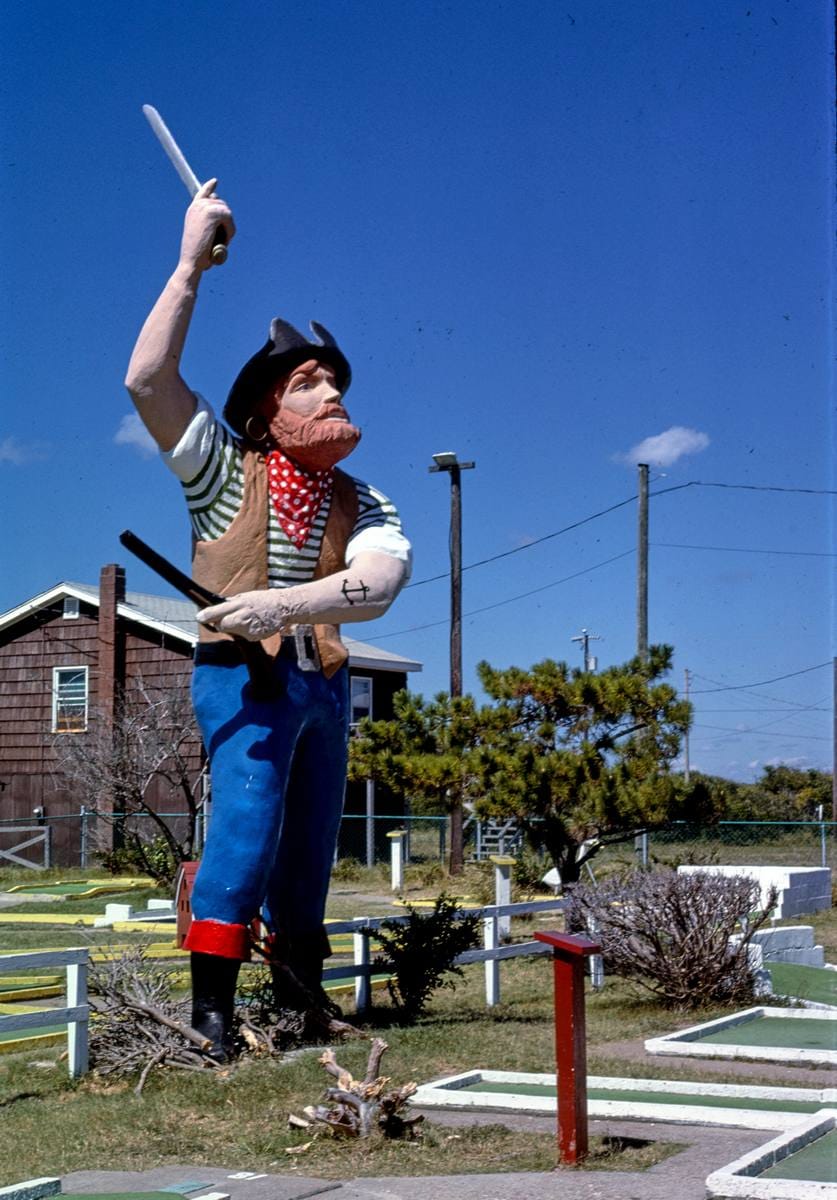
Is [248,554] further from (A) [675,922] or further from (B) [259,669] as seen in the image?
(A) [675,922]

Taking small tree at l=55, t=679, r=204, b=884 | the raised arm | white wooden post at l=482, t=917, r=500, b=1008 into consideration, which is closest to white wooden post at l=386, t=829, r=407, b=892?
small tree at l=55, t=679, r=204, b=884

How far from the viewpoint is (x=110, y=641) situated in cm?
2772

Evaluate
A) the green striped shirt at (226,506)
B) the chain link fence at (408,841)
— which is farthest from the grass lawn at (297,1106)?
the chain link fence at (408,841)

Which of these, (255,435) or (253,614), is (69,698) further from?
(253,614)

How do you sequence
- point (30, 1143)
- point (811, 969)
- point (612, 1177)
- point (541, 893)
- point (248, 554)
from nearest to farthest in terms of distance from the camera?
point (612, 1177)
point (30, 1143)
point (248, 554)
point (811, 969)
point (541, 893)

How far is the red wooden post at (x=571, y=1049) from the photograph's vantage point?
5.24 m

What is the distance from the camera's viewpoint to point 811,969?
1170 centimetres

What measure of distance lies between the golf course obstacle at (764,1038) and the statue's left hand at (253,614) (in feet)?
10.5

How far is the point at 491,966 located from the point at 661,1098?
3.38m

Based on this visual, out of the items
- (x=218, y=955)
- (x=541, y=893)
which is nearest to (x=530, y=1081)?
(x=218, y=955)

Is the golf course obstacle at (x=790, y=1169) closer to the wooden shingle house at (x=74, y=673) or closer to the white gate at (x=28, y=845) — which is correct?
the wooden shingle house at (x=74, y=673)

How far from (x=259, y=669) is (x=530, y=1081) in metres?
2.36

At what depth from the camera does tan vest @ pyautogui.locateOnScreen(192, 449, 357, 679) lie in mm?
7449

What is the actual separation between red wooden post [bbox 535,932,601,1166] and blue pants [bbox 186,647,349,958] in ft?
7.16
